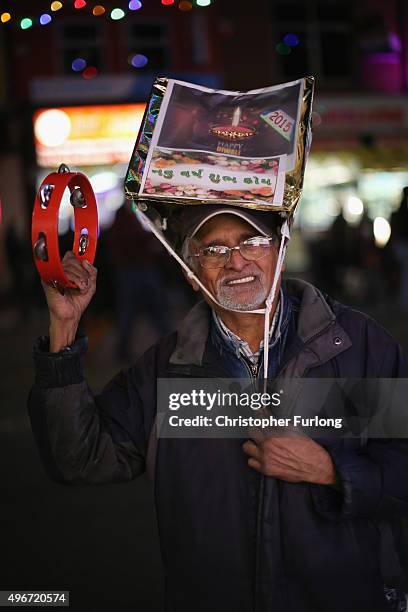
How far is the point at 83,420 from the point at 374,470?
31.8 inches

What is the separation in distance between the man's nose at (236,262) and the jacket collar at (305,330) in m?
0.20

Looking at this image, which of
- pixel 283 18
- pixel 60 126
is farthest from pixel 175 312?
pixel 283 18

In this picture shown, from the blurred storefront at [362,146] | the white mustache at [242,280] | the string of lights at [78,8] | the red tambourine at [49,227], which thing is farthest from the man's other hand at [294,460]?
the blurred storefront at [362,146]

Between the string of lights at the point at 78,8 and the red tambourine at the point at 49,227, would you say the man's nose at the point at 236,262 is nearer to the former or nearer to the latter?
the red tambourine at the point at 49,227

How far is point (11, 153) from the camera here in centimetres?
1892

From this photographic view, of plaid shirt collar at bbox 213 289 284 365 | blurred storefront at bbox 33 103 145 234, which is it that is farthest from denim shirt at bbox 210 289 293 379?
blurred storefront at bbox 33 103 145 234

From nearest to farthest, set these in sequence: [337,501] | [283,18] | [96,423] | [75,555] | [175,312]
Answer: [337,501], [96,423], [75,555], [175,312], [283,18]

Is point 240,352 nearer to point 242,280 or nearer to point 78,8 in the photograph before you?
point 242,280

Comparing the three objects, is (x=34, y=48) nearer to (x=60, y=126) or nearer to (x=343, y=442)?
(x=60, y=126)

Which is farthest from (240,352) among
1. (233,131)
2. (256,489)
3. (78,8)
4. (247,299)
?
(78,8)

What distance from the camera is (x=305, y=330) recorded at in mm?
2299

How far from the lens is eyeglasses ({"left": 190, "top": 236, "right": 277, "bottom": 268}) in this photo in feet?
7.98

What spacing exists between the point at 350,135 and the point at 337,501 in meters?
18.0

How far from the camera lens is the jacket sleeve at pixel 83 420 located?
7.34 feet
